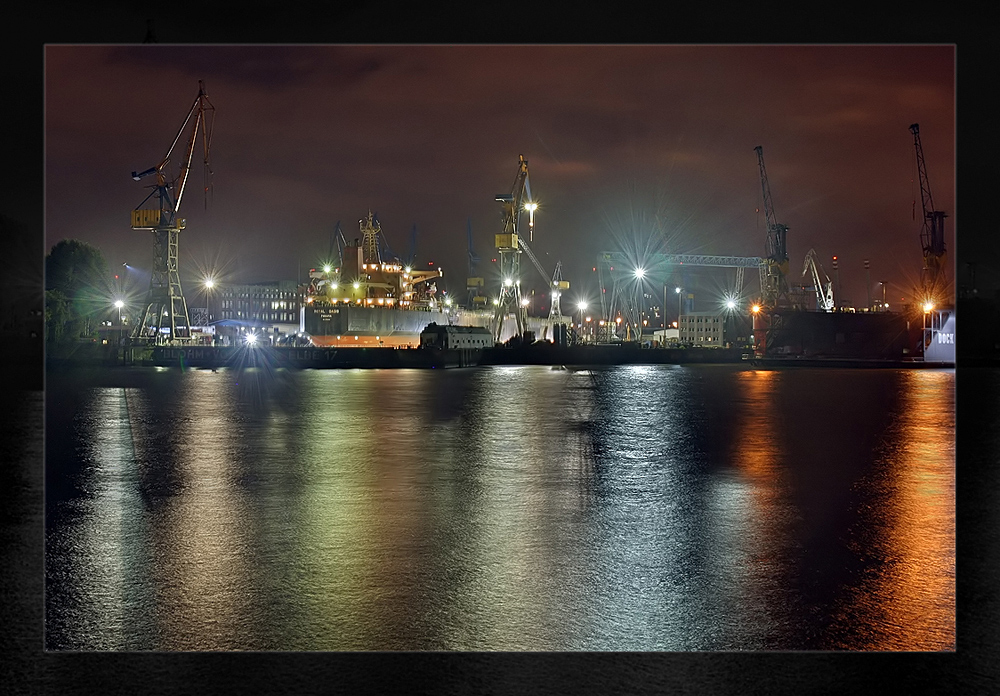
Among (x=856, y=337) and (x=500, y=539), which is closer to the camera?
(x=500, y=539)

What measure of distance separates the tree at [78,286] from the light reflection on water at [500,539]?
220ft

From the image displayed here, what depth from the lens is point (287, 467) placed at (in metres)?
14.5

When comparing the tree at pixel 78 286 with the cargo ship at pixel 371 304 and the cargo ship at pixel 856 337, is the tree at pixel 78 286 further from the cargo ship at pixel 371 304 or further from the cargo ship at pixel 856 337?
the cargo ship at pixel 856 337

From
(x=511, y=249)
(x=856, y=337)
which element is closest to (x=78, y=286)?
(x=511, y=249)

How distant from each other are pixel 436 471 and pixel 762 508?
18.0ft

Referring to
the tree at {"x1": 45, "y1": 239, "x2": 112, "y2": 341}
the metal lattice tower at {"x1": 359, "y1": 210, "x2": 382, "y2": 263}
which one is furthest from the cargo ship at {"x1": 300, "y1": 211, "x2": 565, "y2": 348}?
the tree at {"x1": 45, "y1": 239, "x2": 112, "y2": 341}

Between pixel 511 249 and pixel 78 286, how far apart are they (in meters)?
45.1

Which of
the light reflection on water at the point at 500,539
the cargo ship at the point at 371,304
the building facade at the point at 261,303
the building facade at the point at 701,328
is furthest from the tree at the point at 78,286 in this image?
the building facade at the point at 701,328

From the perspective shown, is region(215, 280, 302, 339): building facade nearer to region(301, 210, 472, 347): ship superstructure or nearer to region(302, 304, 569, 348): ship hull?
region(301, 210, 472, 347): ship superstructure

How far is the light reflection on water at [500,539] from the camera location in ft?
20.6

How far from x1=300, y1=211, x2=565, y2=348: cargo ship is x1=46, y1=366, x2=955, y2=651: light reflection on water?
87.4m

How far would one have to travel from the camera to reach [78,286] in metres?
84.3

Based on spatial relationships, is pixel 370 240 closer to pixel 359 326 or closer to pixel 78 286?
pixel 359 326

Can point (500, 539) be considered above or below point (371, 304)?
below
